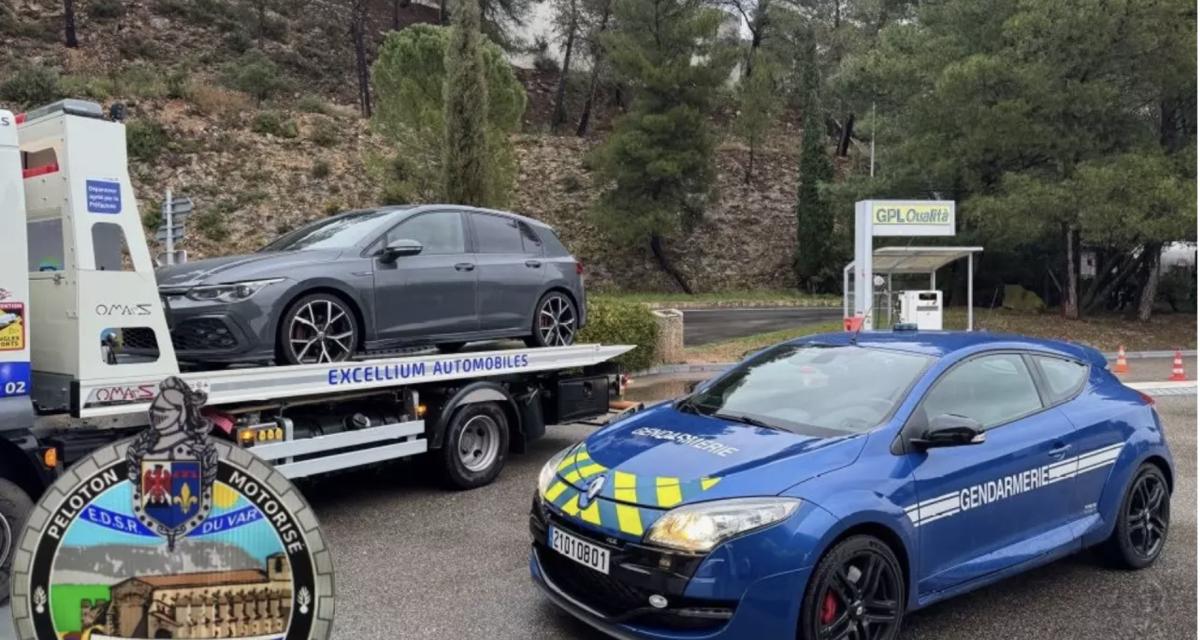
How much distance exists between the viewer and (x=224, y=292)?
220 inches

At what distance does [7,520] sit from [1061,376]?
5785 mm

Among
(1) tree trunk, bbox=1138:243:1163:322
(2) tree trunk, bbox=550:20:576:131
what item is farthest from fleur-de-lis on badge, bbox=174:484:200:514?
(2) tree trunk, bbox=550:20:576:131

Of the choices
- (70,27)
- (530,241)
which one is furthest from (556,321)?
(70,27)

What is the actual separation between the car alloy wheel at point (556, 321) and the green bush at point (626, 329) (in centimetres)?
476

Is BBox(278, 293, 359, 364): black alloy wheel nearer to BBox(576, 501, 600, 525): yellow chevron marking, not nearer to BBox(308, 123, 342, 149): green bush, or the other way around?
BBox(576, 501, 600, 525): yellow chevron marking

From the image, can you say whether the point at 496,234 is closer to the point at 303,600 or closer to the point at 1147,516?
the point at 1147,516

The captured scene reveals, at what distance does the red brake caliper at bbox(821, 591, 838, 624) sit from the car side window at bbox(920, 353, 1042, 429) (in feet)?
3.63

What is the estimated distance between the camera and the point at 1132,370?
51.8 ft

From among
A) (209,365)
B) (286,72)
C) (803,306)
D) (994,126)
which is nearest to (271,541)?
(209,365)

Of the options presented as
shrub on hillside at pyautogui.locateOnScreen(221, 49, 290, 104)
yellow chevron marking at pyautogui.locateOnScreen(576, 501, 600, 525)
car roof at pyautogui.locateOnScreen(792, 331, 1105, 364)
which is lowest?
yellow chevron marking at pyautogui.locateOnScreen(576, 501, 600, 525)

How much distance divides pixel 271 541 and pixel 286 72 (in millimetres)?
40800

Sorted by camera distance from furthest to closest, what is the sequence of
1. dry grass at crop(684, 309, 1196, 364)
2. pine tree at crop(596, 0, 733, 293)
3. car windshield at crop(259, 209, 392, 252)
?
1. pine tree at crop(596, 0, 733, 293)
2. dry grass at crop(684, 309, 1196, 364)
3. car windshield at crop(259, 209, 392, 252)

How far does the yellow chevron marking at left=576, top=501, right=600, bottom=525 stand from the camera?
3669 mm

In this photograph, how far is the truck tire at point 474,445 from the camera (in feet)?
21.9
